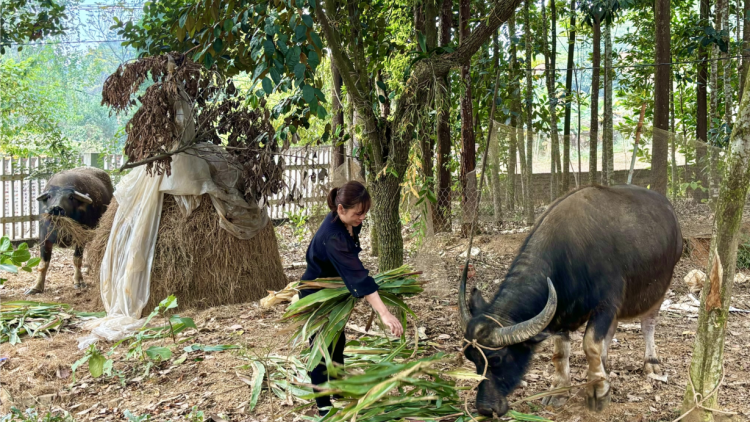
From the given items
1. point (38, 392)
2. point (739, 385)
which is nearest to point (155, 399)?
point (38, 392)

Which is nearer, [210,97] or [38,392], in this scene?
[38,392]

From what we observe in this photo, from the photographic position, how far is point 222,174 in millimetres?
7074

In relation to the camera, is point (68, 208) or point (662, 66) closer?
point (662, 66)

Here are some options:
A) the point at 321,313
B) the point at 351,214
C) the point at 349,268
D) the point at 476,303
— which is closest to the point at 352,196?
the point at 351,214

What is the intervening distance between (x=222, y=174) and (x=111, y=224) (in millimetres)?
1473

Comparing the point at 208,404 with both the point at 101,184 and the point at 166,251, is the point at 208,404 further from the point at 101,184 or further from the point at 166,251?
the point at 101,184

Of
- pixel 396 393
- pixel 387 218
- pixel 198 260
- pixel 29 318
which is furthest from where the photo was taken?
pixel 198 260

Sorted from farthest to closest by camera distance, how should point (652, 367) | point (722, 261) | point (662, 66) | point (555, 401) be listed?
1. point (662, 66)
2. point (652, 367)
3. point (555, 401)
4. point (722, 261)

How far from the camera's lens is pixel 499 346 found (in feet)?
11.7

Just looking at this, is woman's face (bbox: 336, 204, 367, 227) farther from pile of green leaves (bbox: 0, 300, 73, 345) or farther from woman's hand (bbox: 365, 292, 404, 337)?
pile of green leaves (bbox: 0, 300, 73, 345)

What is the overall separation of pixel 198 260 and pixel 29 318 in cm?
197

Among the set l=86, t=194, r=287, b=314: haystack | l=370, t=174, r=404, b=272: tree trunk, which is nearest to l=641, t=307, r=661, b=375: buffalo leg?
l=370, t=174, r=404, b=272: tree trunk

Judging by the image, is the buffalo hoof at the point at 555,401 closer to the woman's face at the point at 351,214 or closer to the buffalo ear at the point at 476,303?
the buffalo ear at the point at 476,303

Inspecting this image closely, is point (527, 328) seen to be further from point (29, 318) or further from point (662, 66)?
point (662, 66)
